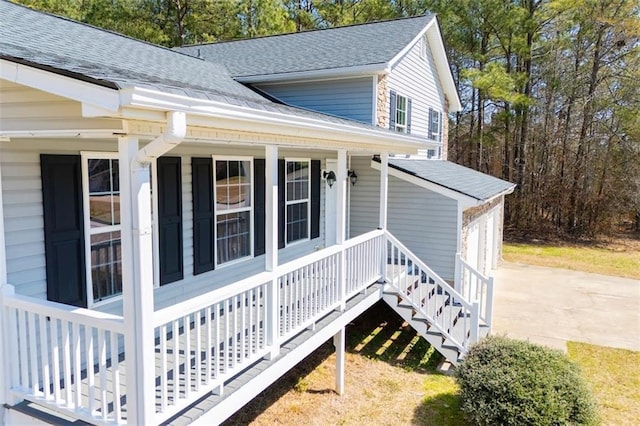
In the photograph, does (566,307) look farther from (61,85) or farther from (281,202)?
(61,85)

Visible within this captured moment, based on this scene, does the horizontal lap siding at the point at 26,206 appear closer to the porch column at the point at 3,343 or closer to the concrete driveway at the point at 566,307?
the porch column at the point at 3,343

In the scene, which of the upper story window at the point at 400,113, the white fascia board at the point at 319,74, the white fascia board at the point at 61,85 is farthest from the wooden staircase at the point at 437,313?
the white fascia board at the point at 61,85

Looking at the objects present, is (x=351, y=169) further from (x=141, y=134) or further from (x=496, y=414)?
(x=141, y=134)

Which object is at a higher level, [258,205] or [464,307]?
[258,205]

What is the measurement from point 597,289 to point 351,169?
805 centimetres

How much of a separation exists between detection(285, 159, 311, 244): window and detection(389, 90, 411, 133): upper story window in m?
3.69

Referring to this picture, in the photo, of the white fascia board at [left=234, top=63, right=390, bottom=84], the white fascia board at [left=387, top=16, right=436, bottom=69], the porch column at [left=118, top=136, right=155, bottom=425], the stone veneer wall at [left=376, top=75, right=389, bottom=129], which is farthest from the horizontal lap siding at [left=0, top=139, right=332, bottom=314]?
the white fascia board at [left=387, top=16, right=436, bottom=69]

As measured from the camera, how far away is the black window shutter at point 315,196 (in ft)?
30.6

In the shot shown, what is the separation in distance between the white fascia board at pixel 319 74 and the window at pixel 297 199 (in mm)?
2506

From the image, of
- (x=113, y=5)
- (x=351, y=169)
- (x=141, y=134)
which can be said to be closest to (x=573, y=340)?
(x=351, y=169)

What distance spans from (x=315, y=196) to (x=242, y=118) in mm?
5858

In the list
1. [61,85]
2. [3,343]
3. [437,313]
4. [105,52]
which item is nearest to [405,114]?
[437,313]

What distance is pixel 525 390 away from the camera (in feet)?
17.6

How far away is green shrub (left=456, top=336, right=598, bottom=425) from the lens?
17.2ft
